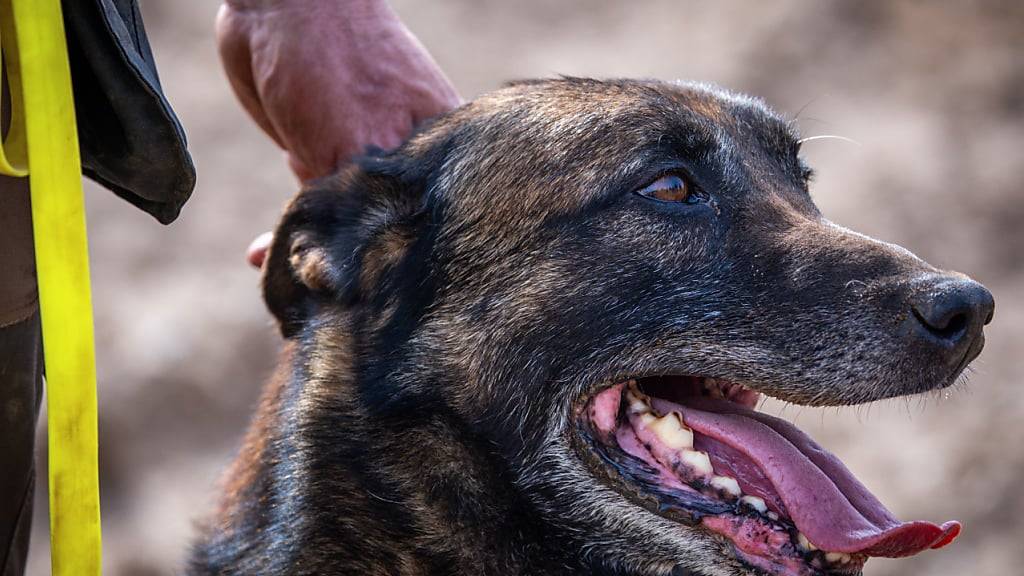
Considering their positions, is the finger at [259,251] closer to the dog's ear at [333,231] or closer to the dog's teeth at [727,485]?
the dog's ear at [333,231]

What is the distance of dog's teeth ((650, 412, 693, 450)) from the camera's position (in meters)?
3.23

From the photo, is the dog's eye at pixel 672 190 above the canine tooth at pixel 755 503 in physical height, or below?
above

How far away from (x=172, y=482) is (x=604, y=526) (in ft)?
16.9

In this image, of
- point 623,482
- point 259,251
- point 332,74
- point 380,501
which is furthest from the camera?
point 259,251

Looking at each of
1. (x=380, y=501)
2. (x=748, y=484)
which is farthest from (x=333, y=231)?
(x=748, y=484)

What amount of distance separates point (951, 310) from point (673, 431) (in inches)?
28.3

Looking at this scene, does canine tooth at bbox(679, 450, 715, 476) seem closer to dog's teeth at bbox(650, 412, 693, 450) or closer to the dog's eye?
dog's teeth at bbox(650, 412, 693, 450)

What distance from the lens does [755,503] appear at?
3.13m

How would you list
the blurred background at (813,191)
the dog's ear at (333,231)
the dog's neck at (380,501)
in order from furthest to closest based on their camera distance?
the blurred background at (813,191) < the dog's ear at (333,231) < the dog's neck at (380,501)

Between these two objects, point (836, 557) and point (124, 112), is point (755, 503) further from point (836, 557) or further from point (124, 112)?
point (124, 112)

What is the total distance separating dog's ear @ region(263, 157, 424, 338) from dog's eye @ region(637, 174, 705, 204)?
657mm

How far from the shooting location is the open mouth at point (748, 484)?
3086 millimetres

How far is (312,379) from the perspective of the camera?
11.7 ft

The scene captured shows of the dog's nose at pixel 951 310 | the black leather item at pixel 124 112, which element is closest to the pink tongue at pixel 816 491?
the dog's nose at pixel 951 310
